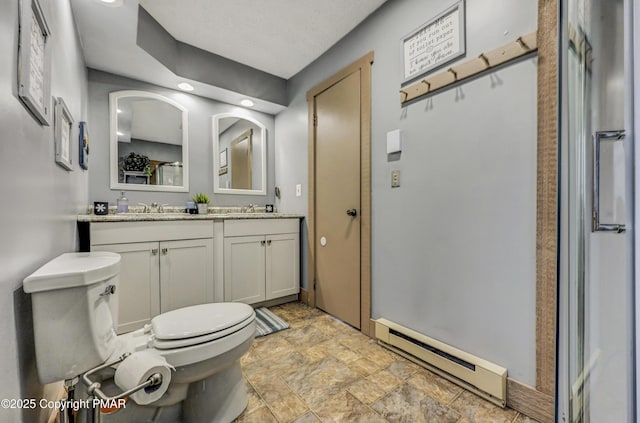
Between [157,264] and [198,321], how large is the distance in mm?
1042

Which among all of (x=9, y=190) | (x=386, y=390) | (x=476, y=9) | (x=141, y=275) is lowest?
(x=386, y=390)

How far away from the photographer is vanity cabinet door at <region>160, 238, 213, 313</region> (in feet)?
6.41

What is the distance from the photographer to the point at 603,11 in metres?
0.57

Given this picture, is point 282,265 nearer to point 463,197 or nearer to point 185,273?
point 185,273

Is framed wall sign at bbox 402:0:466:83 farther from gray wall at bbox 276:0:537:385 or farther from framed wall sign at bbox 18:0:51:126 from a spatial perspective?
framed wall sign at bbox 18:0:51:126

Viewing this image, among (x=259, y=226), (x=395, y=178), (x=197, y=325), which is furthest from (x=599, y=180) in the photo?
(x=259, y=226)

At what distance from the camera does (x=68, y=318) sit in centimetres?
82

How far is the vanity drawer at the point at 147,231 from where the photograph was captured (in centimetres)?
172

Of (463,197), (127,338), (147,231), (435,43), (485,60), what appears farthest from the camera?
(147,231)

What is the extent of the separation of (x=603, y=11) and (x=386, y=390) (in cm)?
158

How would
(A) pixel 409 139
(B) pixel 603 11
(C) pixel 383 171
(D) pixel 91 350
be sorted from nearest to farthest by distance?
1. (B) pixel 603 11
2. (D) pixel 91 350
3. (A) pixel 409 139
4. (C) pixel 383 171

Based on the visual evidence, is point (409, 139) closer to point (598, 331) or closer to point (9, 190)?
point (598, 331)

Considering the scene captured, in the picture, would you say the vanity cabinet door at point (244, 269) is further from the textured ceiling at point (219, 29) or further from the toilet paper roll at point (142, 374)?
the textured ceiling at point (219, 29)

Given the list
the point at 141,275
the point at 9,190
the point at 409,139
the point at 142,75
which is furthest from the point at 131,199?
the point at 409,139
